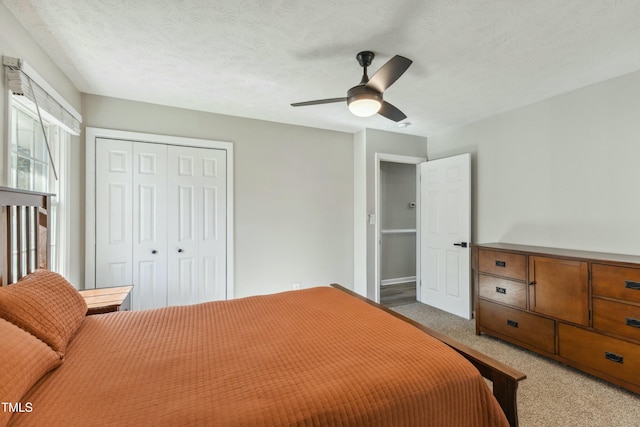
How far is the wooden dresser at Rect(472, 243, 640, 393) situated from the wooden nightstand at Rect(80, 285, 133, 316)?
3.23 meters

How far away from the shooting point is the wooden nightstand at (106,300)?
74.1 inches

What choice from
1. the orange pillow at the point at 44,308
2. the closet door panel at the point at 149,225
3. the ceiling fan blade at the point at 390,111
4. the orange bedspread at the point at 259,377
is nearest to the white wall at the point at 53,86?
the closet door panel at the point at 149,225

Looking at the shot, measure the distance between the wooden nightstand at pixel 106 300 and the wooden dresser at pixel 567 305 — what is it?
10.6 feet

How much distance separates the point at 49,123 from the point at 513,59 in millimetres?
3602

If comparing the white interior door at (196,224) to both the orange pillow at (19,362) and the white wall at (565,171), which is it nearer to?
the orange pillow at (19,362)

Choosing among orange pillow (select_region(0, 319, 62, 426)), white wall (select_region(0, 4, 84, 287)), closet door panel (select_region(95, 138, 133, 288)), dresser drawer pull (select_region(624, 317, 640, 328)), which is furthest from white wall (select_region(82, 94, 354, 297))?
dresser drawer pull (select_region(624, 317, 640, 328))

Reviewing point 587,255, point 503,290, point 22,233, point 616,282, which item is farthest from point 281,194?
point 616,282

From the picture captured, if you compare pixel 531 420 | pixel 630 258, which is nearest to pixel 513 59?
pixel 630 258

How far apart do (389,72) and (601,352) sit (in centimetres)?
255

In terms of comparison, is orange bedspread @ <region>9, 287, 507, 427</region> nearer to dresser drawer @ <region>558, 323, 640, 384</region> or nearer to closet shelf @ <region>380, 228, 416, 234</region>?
dresser drawer @ <region>558, 323, 640, 384</region>

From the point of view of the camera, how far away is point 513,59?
2059mm

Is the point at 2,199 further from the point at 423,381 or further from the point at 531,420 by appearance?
the point at 531,420

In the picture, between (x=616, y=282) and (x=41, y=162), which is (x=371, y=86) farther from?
(x=41, y=162)

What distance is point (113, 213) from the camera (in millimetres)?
2760
